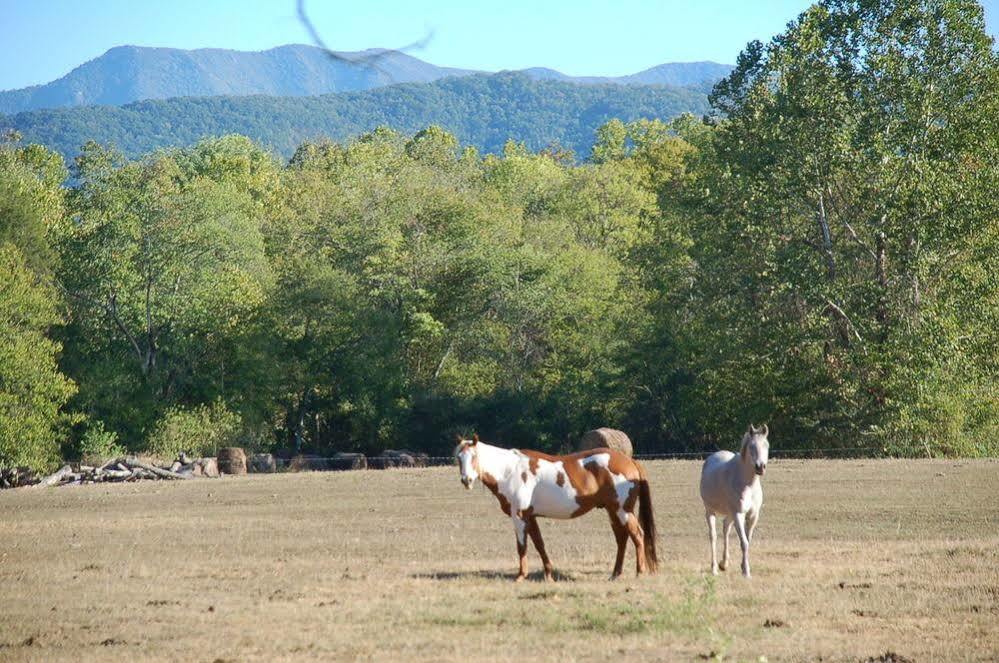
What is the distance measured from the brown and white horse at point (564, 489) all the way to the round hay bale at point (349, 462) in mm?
33189

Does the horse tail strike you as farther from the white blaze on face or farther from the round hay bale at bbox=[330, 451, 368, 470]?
the round hay bale at bbox=[330, 451, 368, 470]

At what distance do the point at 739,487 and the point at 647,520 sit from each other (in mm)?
1158

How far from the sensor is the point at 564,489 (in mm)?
16500

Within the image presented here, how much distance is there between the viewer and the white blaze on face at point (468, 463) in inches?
643

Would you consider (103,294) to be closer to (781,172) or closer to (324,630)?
(781,172)

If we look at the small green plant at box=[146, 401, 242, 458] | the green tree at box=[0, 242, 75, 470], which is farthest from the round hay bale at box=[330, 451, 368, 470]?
the green tree at box=[0, 242, 75, 470]

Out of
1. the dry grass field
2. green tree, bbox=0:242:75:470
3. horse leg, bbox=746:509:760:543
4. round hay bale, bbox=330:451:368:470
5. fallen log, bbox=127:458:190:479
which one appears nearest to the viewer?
the dry grass field

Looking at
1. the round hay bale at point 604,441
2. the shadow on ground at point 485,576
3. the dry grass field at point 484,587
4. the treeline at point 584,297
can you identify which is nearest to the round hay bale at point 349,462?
the treeline at point 584,297

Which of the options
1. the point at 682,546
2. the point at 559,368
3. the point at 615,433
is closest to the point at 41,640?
the point at 682,546

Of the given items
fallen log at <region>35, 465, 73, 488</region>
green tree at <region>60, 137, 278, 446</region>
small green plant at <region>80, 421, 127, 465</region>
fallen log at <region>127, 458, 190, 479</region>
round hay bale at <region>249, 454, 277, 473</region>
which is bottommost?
round hay bale at <region>249, 454, 277, 473</region>

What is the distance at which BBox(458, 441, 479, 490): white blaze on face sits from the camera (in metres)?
16.3

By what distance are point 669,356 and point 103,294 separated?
2326 centimetres

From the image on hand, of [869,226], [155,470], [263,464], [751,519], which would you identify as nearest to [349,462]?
[263,464]

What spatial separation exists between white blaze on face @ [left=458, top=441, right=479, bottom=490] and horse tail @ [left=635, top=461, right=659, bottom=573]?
1951 mm
